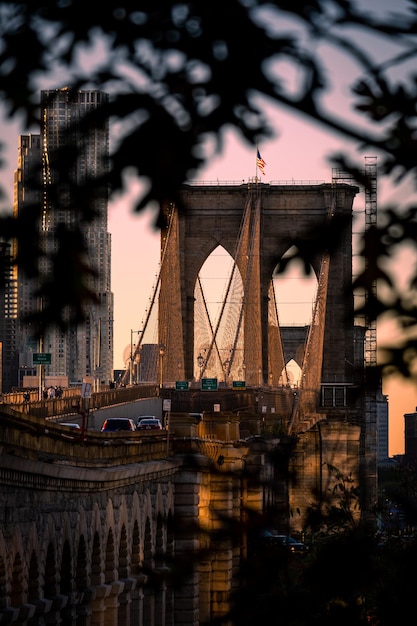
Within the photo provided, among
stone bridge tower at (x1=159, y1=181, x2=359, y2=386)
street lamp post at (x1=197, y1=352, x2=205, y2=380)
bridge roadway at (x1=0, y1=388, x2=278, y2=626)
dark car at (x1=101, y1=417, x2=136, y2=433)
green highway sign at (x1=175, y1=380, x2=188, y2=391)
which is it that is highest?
stone bridge tower at (x1=159, y1=181, x2=359, y2=386)

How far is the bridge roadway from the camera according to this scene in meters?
22.6

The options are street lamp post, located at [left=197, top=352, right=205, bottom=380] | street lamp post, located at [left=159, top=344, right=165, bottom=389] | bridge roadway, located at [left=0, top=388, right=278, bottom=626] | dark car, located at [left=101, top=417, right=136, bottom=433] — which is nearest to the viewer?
bridge roadway, located at [left=0, top=388, right=278, bottom=626]

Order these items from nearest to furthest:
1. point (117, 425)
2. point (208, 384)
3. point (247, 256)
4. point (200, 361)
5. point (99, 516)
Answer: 1. point (99, 516)
2. point (117, 425)
3. point (208, 384)
4. point (200, 361)
5. point (247, 256)

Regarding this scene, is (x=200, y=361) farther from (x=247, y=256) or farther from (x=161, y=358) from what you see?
(x=247, y=256)

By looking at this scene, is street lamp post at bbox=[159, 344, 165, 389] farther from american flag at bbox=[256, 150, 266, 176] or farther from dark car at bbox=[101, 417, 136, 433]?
dark car at bbox=[101, 417, 136, 433]

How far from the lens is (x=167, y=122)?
6844 mm

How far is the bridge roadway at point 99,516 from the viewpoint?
891 inches

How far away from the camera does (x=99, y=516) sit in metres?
30.5

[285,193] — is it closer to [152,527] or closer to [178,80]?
[152,527]

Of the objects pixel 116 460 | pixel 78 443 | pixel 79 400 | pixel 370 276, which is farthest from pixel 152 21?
pixel 79 400

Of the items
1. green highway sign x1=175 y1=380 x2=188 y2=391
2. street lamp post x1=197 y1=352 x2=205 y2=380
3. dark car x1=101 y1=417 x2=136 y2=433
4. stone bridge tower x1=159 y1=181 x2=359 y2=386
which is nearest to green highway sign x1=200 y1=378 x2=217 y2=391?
green highway sign x1=175 y1=380 x2=188 y2=391

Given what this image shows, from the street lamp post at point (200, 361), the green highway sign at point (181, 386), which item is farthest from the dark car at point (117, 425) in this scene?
the street lamp post at point (200, 361)

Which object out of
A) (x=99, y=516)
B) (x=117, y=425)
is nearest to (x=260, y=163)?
(x=117, y=425)

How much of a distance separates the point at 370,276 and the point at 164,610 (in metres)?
30.1
